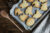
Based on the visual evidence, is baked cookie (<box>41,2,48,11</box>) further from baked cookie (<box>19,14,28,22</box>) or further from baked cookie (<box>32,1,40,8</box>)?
baked cookie (<box>19,14,28,22</box>)

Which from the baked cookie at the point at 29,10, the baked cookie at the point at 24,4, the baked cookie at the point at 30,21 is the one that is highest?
the baked cookie at the point at 24,4

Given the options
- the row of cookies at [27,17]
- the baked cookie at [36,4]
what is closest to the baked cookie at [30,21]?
the row of cookies at [27,17]

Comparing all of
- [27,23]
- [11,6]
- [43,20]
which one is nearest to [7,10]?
[11,6]

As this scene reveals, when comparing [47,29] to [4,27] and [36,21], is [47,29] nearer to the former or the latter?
[36,21]

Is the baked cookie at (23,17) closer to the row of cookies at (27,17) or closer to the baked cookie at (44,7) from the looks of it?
the row of cookies at (27,17)

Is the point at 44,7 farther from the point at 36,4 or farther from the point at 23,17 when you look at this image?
the point at 23,17

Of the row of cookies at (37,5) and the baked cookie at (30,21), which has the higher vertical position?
the row of cookies at (37,5)

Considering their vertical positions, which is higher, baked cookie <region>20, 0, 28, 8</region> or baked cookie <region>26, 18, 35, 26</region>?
baked cookie <region>20, 0, 28, 8</region>

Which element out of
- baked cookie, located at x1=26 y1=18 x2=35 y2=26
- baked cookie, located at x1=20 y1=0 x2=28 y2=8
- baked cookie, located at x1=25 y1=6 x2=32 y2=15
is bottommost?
baked cookie, located at x1=26 y1=18 x2=35 y2=26

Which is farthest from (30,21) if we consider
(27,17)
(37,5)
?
(37,5)

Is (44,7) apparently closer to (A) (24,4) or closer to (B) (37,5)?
(B) (37,5)

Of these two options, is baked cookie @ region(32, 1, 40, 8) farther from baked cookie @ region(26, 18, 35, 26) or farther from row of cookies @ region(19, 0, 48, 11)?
baked cookie @ region(26, 18, 35, 26)

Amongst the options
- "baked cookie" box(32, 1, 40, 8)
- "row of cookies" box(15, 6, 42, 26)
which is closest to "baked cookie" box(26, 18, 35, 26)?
"row of cookies" box(15, 6, 42, 26)
